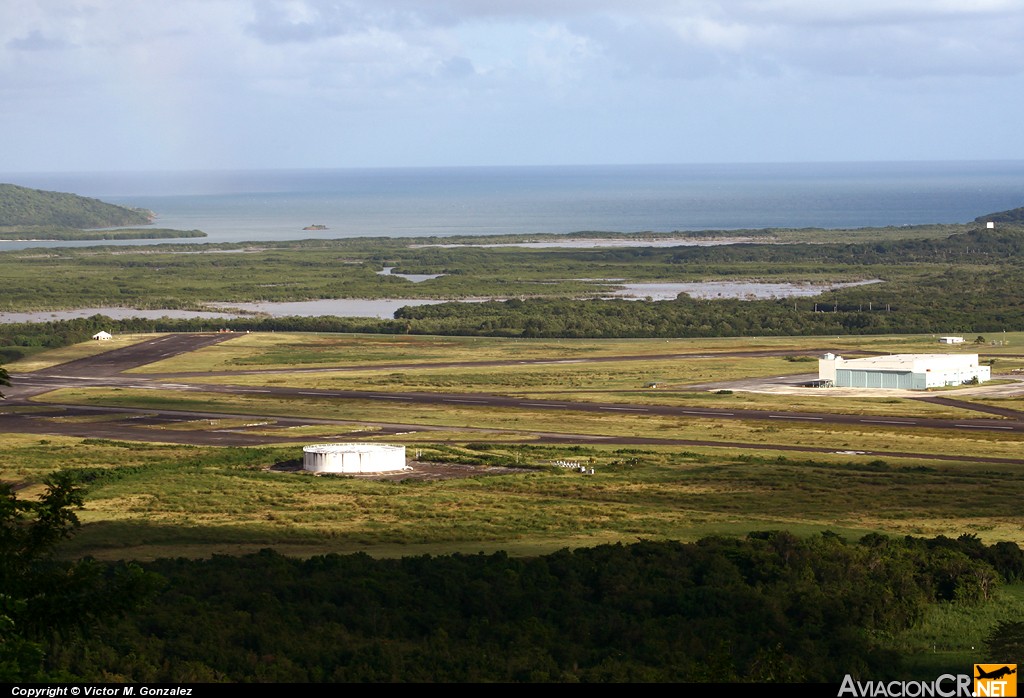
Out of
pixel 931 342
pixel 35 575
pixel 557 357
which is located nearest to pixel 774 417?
pixel 557 357

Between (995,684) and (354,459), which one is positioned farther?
(354,459)

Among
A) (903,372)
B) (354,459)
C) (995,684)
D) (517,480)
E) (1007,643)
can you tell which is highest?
(995,684)

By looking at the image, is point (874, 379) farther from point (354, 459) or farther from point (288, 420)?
point (354, 459)

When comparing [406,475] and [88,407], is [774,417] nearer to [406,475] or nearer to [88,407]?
[406,475]

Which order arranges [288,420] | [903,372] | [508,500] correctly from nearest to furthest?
[508,500], [288,420], [903,372]

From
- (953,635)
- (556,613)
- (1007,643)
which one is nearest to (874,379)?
(953,635)

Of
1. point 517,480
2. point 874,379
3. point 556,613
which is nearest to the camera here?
point 556,613
